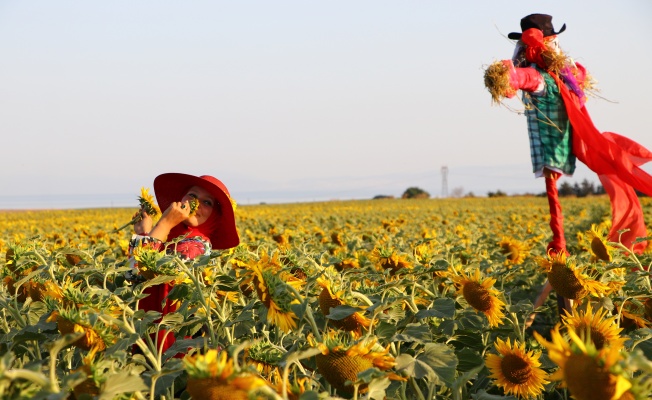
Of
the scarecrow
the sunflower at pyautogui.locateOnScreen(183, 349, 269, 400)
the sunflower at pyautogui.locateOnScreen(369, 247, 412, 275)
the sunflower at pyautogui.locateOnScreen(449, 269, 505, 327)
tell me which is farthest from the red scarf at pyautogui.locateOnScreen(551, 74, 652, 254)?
the sunflower at pyautogui.locateOnScreen(183, 349, 269, 400)

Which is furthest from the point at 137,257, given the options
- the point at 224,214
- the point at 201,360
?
the point at 224,214

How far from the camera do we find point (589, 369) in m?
1.16

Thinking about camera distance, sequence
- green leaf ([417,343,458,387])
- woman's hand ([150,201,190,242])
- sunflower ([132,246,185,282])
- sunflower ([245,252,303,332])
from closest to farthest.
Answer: green leaf ([417,343,458,387]), sunflower ([245,252,303,332]), sunflower ([132,246,185,282]), woman's hand ([150,201,190,242])

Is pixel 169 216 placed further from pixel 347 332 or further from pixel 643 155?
pixel 643 155

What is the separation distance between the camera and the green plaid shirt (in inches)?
175

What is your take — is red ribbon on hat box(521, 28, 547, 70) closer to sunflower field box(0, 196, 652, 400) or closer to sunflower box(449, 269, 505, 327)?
sunflower field box(0, 196, 652, 400)

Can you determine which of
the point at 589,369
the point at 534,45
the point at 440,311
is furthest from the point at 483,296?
the point at 534,45

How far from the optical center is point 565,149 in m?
4.50

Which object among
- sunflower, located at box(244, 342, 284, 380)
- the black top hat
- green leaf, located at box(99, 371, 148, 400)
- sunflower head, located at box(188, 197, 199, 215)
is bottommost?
sunflower, located at box(244, 342, 284, 380)

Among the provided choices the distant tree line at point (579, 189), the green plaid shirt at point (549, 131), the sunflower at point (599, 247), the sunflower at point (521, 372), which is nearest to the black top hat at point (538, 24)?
the green plaid shirt at point (549, 131)

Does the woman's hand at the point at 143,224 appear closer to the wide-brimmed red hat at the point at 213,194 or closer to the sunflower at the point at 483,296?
the wide-brimmed red hat at the point at 213,194

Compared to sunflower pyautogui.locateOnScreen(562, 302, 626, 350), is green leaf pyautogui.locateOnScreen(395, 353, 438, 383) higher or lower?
lower

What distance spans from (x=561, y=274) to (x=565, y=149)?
2.24 metres

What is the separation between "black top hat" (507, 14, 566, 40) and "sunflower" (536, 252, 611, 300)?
2.53 meters
